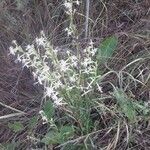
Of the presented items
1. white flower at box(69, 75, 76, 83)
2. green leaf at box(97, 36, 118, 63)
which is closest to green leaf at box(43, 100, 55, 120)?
white flower at box(69, 75, 76, 83)

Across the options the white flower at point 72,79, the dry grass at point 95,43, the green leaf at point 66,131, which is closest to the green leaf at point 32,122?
the dry grass at point 95,43

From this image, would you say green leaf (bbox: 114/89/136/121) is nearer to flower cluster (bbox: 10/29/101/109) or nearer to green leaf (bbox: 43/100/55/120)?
flower cluster (bbox: 10/29/101/109)

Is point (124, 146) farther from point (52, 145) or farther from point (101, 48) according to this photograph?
Answer: point (101, 48)

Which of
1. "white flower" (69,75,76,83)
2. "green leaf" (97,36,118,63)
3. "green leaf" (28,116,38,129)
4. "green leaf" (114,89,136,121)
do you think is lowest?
"green leaf" (114,89,136,121)

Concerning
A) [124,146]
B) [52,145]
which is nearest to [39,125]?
[52,145]

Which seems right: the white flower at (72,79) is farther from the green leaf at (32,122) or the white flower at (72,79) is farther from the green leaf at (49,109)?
the green leaf at (32,122)

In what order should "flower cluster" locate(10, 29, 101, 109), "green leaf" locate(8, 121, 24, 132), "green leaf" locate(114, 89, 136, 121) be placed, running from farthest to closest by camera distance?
"green leaf" locate(8, 121, 24, 132) → "green leaf" locate(114, 89, 136, 121) → "flower cluster" locate(10, 29, 101, 109)

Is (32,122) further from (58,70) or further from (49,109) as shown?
(58,70)
